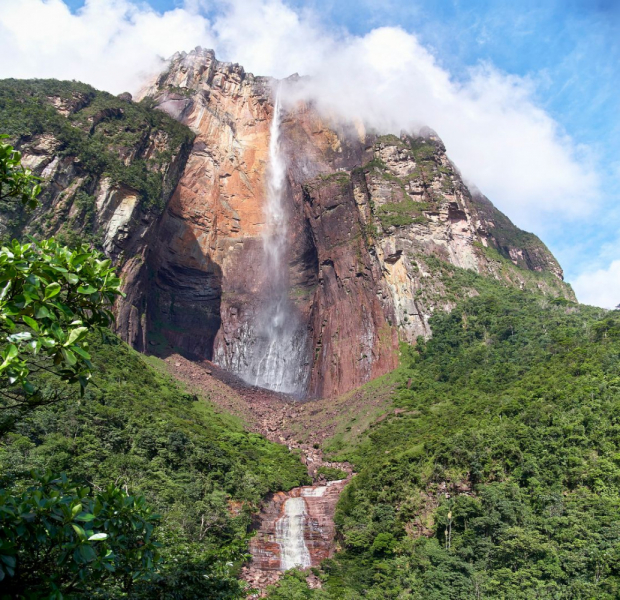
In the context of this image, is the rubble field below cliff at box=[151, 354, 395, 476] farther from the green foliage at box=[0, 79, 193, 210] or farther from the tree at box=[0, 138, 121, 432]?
the tree at box=[0, 138, 121, 432]

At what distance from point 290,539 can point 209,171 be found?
60.9 meters

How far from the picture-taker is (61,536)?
15.0 ft

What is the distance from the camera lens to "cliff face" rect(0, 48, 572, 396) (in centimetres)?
5894

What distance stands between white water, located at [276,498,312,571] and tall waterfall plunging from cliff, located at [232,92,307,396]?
93.2ft

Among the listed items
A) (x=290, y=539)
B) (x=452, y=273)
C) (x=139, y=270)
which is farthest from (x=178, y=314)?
(x=290, y=539)

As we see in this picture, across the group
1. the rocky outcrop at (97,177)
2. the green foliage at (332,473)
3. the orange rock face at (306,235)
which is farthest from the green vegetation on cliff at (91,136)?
the green foliage at (332,473)

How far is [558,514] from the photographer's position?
963 inches

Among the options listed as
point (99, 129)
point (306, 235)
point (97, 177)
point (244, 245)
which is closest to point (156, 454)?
point (97, 177)

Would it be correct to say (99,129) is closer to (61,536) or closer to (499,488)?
(499,488)

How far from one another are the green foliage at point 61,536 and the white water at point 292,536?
28.9 m

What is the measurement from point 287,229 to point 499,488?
5683 centimetres

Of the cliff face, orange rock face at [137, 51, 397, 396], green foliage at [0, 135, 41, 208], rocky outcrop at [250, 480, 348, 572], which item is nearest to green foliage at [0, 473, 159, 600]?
green foliage at [0, 135, 41, 208]

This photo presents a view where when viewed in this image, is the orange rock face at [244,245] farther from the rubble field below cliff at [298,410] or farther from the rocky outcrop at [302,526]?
the rocky outcrop at [302,526]

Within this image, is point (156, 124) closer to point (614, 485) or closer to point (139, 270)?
point (139, 270)
